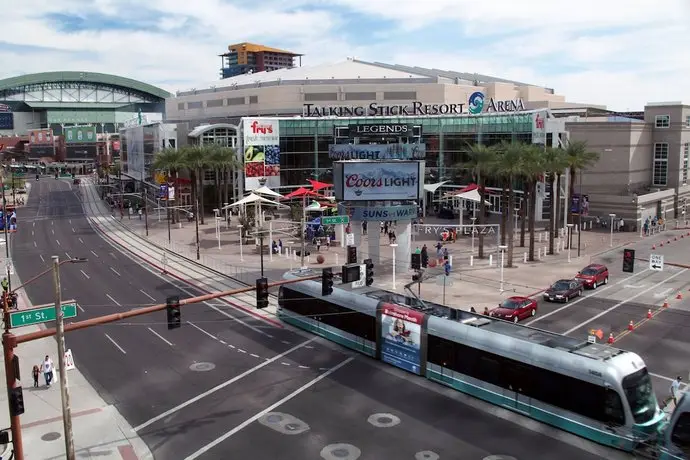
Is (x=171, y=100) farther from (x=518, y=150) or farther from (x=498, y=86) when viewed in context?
(x=518, y=150)

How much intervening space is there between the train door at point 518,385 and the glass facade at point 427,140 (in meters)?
64.4

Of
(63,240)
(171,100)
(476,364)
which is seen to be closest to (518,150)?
(476,364)

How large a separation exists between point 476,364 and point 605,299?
22868mm

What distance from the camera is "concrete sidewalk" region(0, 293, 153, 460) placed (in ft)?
77.5

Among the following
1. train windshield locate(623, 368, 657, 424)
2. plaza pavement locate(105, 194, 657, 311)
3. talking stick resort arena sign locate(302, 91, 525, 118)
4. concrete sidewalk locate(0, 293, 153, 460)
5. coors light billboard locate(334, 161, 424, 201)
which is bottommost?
concrete sidewalk locate(0, 293, 153, 460)

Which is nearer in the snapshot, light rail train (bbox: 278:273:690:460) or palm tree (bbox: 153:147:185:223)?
light rail train (bbox: 278:273:690:460)

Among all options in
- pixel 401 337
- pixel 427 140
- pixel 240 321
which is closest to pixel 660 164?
pixel 427 140

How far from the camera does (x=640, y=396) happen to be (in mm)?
22922

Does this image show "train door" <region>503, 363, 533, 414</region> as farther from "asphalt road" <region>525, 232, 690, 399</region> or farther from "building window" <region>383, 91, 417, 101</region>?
"building window" <region>383, 91, 417, 101</region>

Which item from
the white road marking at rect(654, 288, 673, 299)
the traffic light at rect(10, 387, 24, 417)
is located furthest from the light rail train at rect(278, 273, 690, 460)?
the white road marking at rect(654, 288, 673, 299)

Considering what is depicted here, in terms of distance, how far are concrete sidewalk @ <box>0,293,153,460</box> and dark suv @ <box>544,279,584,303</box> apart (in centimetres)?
3022

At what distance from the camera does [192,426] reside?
2566 centimetres

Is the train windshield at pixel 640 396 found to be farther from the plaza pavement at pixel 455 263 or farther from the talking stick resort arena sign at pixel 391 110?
the talking stick resort arena sign at pixel 391 110

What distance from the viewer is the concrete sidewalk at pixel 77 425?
77.5 feet
